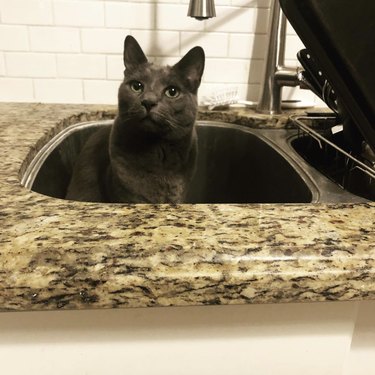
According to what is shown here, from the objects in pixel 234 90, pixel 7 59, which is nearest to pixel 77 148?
pixel 7 59

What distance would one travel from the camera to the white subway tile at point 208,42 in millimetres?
1248

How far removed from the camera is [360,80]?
568mm

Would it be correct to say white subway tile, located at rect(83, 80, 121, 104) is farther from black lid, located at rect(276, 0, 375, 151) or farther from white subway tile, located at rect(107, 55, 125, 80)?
black lid, located at rect(276, 0, 375, 151)

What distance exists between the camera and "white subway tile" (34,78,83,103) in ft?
4.12

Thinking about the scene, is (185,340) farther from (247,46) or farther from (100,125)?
(247,46)

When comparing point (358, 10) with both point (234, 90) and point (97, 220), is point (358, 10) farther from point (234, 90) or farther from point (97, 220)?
point (234, 90)

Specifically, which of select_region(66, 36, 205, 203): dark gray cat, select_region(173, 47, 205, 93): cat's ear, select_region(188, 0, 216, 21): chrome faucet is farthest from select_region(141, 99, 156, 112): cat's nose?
select_region(188, 0, 216, 21): chrome faucet

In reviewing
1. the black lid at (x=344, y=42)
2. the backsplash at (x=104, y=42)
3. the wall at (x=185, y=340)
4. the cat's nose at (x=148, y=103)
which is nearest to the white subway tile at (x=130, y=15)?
the backsplash at (x=104, y=42)

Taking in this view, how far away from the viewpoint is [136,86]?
0.93 metres

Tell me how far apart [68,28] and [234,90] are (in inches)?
21.9

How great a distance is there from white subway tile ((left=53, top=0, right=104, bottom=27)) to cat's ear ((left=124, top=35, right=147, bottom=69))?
34 cm

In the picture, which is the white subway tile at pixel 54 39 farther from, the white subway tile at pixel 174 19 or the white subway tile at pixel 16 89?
the white subway tile at pixel 174 19

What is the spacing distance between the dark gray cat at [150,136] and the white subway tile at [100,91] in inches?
13.0

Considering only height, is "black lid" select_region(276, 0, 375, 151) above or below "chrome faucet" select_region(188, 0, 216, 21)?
below
